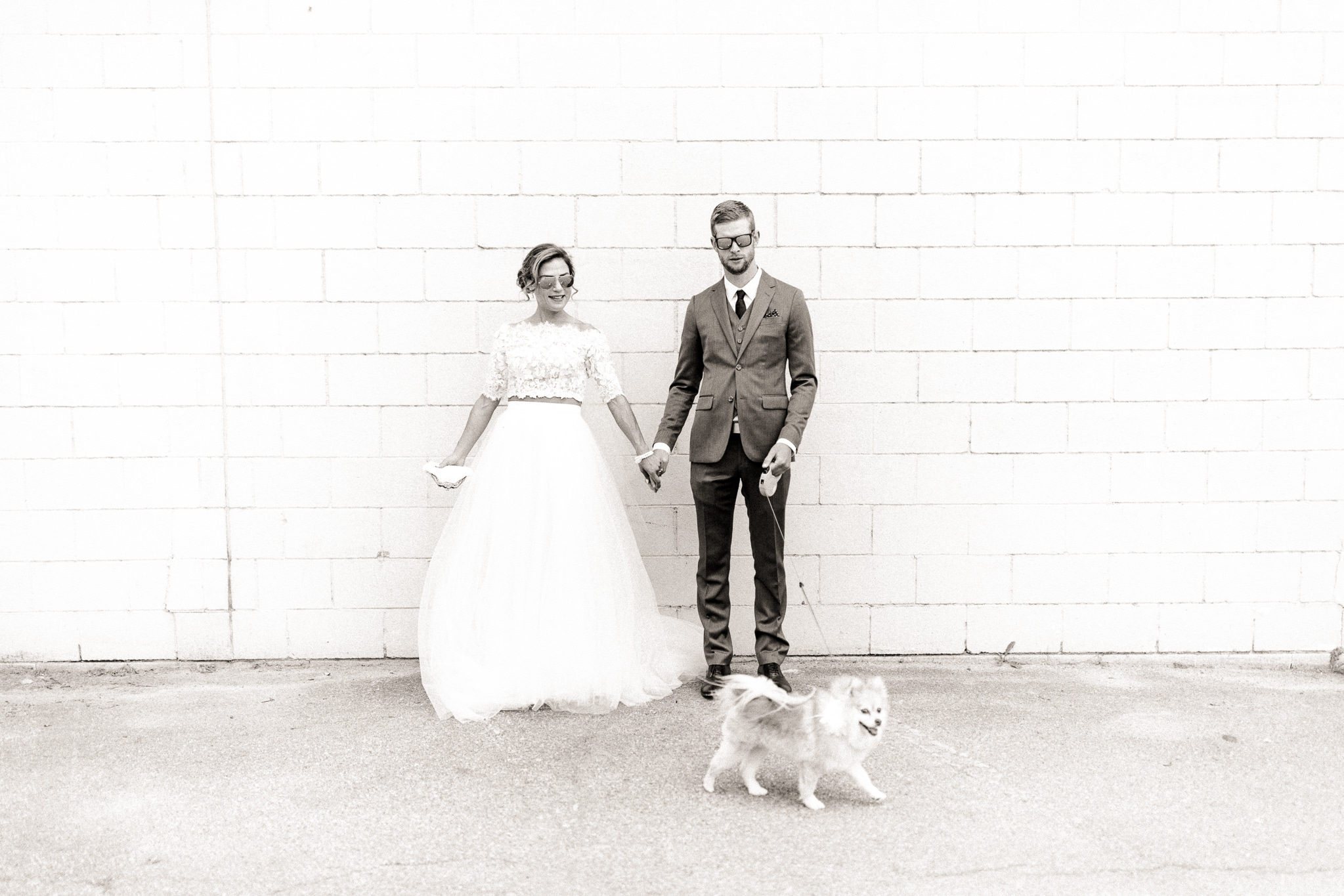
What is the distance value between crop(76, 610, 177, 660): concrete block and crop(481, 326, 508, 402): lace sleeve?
6.25 ft

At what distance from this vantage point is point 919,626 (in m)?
4.93

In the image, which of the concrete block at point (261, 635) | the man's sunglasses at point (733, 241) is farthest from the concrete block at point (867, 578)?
the concrete block at point (261, 635)

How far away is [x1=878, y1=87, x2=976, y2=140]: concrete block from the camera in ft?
15.6

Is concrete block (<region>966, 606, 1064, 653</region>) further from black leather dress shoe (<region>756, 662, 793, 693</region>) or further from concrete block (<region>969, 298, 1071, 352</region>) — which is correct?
concrete block (<region>969, 298, 1071, 352</region>)

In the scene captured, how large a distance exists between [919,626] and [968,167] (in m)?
2.08

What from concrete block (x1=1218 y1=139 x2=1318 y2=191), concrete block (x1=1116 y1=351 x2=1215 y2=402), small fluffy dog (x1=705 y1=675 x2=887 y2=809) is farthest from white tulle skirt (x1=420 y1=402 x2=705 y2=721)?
concrete block (x1=1218 y1=139 x2=1318 y2=191)

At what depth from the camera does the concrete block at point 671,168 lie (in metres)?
4.75

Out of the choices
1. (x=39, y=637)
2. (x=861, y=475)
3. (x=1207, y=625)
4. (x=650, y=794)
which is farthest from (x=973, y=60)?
(x=39, y=637)

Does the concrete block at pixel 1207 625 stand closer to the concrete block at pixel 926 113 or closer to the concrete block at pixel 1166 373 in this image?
the concrete block at pixel 1166 373

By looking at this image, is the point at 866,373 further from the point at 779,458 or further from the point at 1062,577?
the point at 1062,577

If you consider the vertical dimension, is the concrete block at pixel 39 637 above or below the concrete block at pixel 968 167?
below

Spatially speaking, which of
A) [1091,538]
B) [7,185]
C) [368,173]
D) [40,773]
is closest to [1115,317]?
[1091,538]

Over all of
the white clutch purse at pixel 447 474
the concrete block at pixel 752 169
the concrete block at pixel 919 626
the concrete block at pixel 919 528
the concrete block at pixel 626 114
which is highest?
the concrete block at pixel 626 114

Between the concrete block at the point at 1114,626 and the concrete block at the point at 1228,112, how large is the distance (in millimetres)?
2158
